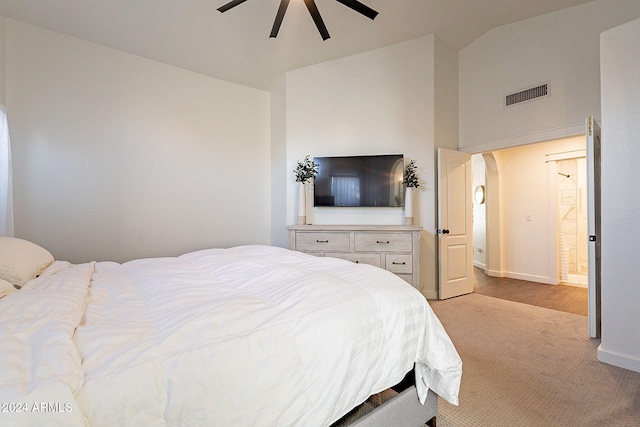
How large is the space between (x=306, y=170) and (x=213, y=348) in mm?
3145

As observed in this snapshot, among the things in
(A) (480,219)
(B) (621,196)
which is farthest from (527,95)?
(A) (480,219)

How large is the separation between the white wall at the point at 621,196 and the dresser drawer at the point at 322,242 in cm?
223

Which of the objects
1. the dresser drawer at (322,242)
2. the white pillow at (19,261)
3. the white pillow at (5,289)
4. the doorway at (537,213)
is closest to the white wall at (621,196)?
the dresser drawer at (322,242)

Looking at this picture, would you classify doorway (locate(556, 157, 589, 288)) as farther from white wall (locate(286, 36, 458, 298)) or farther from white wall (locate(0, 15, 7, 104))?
white wall (locate(0, 15, 7, 104))

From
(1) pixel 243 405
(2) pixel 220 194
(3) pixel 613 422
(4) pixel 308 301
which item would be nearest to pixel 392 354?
(4) pixel 308 301

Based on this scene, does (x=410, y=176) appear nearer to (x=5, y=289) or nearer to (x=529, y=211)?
(x=529, y=211)

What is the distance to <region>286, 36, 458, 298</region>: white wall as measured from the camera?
142 inches

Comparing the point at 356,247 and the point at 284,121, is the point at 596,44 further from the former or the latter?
the point at 284,121

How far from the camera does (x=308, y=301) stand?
1068mm

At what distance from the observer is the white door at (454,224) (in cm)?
358

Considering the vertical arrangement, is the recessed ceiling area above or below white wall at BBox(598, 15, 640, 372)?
above

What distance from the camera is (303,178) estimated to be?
374cm

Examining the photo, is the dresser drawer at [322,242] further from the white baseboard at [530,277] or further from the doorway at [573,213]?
the doorway at [573,213]

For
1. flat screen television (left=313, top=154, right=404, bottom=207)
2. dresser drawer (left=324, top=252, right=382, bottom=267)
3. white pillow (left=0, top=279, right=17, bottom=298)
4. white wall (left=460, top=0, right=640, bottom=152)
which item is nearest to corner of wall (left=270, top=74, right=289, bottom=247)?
flat screen television (left=313, top=154, right=404, bottom=207)
